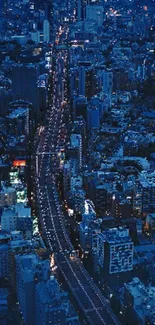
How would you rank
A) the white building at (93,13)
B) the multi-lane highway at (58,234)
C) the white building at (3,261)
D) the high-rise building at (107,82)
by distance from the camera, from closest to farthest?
the multi-lane highway at (58,234) → the white building at (3,261) → the high-rise building at (107,82) → the white building at (93,13)

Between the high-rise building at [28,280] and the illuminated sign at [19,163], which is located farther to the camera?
the illuminated sign at [19,163]

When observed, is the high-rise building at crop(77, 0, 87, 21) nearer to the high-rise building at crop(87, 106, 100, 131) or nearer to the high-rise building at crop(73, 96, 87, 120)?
the high-rise building at crop(73, 96, 87, 120)

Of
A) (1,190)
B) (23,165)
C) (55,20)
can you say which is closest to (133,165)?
(23,165)

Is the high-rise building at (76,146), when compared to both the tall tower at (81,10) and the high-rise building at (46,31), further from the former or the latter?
the tall tower at (81,10)

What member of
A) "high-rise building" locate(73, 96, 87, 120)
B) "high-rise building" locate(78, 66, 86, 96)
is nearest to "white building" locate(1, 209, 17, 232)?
"high-rise building" locate(73, 96, 87, 120)

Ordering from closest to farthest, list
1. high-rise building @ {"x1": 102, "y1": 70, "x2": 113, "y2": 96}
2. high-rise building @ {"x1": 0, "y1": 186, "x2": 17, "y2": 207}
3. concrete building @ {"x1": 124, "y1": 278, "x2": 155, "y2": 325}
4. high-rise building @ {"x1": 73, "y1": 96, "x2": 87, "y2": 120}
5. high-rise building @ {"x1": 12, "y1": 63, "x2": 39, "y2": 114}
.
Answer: concrete building @ {"x1": 124, "y1": 278, "x2": 155, "y2": 325}, high-rise building @ {"x1": 0, "y1": 186, "x2": 17, "y2": 207}, high-rise building @ {"x1": 73, "y1": 96, "x2": 87, "y2": 120}, high-rise building @ {"x1": 12, "y1": 63, "x2": 39, "y2": 114}, high-rise building @ {"x1": 102, "y1": 70, "x2": 113, "y2": 96}

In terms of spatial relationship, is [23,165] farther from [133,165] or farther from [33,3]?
[33,3]

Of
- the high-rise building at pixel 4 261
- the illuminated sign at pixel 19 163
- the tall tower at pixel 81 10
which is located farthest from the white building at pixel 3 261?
the tall tower at pixel 81 10

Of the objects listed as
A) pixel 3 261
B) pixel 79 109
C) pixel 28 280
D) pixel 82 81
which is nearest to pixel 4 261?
pixel 3 261

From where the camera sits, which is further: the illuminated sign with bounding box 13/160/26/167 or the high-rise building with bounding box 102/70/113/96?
the high-rise building with bounding box 102/70/113/96
